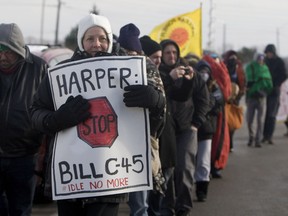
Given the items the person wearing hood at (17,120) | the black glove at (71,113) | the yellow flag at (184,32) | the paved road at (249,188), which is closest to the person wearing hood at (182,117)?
the paved road at (249,188)

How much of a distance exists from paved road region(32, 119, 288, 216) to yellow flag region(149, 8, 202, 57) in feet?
6.65

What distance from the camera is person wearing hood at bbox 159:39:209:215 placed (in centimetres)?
619

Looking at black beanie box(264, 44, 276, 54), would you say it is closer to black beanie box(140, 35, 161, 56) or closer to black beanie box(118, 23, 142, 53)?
black beanie box(140, 35, 161, 56)

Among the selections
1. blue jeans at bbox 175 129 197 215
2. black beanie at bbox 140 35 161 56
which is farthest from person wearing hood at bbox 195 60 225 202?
black beanie at bbox 140 35 161 56

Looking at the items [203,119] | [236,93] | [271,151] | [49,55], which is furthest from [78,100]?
[271,151]

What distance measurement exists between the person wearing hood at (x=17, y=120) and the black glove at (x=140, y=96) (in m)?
1.11

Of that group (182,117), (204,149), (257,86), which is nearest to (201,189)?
(204,149)

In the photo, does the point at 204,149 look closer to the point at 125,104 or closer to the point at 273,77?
the point at 125,104

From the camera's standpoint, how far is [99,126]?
362 centimetres

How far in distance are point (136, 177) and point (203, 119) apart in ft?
9.66

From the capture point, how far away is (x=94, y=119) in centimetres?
362

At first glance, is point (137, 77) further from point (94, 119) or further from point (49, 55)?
point (49, 55)

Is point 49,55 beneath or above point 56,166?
above

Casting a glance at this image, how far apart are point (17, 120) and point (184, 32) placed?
7.21 m
